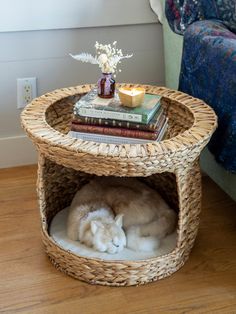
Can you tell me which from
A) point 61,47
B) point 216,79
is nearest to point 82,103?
point 216,79

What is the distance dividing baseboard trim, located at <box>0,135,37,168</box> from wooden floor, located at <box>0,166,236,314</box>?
35 cm

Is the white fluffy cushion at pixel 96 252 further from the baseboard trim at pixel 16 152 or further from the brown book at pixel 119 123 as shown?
the baseboard trim at pixel 16 152

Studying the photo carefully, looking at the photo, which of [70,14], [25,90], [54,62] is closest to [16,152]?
[25,90]

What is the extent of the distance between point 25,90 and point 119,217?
72cm

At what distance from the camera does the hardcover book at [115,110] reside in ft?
4.02

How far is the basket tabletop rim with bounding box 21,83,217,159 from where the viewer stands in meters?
1.10

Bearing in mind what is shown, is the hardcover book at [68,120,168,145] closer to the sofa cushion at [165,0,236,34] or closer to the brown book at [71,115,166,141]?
the brown book at [71,115,166,141]

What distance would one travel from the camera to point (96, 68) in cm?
186

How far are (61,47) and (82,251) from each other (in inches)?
32.6

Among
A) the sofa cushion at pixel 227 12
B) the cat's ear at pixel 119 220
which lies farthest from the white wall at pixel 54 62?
the cat's ear at pixel 119 220

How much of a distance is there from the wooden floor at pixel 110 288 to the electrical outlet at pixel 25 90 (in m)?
0.46

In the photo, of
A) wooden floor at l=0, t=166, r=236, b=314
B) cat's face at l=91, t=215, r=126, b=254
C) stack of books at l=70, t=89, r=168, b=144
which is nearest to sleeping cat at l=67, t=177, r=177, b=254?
cat's face at l=91, t=215, r=126, b=254

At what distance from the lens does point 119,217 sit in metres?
1.32

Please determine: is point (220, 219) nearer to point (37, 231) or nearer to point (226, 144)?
point (226, 144)
